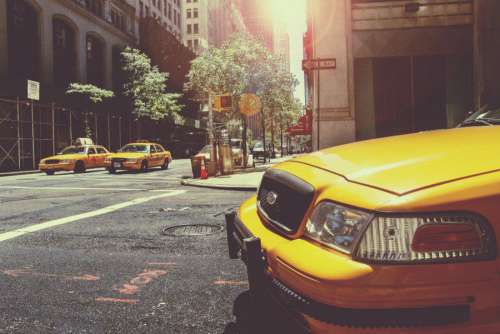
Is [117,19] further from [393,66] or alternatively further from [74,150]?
[393,66]

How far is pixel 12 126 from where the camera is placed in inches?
1130

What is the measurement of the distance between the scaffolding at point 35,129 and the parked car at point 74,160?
5.85 metres

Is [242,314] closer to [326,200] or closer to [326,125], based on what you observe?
[326,200]

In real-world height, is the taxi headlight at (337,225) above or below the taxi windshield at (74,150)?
below

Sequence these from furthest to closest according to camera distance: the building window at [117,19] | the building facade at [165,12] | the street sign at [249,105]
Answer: the building facade at [165,12] → the building window at [117,19] → the street sign at [249,105]

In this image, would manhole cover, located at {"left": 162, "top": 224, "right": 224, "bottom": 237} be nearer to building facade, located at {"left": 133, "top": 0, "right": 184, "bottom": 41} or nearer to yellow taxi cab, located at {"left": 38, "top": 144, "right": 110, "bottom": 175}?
yellow taxi cab, located at {"left": 38, "top": 144, "right": 110, "bottom": 175}

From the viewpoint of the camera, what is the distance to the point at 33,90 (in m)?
28.4

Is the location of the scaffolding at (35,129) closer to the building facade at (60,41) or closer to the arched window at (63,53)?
the building facade at (60,41)

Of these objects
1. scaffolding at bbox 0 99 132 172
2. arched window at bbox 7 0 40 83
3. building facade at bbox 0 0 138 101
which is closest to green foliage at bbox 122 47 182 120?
building facade at bbox 0 0 138 101

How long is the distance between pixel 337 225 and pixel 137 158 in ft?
68.9

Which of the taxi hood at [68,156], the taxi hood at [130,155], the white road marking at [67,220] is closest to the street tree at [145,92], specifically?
the taxi hood at [68,156]

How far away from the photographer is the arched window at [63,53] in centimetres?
3638

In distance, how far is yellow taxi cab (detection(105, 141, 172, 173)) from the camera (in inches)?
864

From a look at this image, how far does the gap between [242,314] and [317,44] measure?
46.6ft
